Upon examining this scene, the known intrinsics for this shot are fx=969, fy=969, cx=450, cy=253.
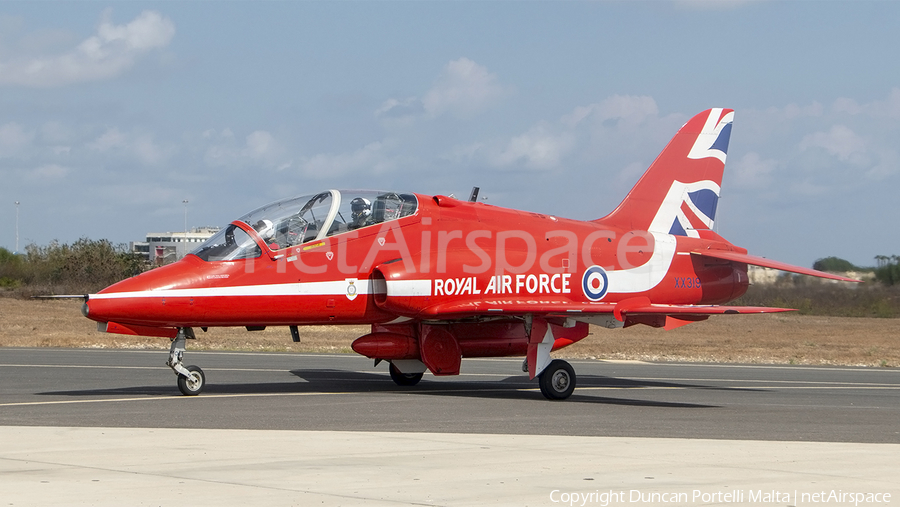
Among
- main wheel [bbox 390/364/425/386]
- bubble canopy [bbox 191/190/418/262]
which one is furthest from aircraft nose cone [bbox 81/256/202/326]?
main wheel [bbox 390/364/425/386]

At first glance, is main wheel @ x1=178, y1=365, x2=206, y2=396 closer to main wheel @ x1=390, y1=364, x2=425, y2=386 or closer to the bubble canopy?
the bubble canopy

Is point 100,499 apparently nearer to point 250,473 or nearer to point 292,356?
point 250,473

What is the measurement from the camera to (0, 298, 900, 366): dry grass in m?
27.2

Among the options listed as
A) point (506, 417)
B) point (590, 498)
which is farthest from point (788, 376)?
point (590, 498)

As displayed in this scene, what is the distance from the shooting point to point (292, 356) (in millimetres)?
24734


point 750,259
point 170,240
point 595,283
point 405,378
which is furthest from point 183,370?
point 170,240

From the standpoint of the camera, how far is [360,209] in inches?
592

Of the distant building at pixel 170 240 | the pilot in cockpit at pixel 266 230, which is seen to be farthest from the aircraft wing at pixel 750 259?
the distant building at pixel 170 240

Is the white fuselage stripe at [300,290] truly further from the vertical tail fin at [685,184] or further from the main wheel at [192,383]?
the vertical tail fin at [685,184]

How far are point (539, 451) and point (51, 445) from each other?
15.3 ft

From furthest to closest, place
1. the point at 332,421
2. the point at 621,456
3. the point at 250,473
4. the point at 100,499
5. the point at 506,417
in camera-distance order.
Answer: the point at 506,417
the point at 332,421
the point at 621,456
the point at 250,473
the point at 100,499

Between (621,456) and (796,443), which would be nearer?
(621,456)

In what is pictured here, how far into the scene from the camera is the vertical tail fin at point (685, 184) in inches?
747

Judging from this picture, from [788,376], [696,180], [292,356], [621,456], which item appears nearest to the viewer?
[621,456]
